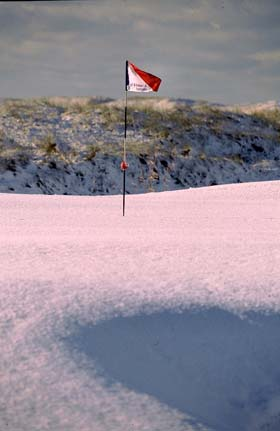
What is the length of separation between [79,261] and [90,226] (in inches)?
183

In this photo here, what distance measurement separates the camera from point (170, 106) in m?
49.6

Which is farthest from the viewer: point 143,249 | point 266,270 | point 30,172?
point 30,172

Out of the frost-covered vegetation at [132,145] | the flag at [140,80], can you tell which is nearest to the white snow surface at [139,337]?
the flag at [140,80]

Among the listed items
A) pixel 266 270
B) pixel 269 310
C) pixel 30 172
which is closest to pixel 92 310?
pixel 269 310

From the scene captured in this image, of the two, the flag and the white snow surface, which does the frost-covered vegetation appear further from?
the white snow surface

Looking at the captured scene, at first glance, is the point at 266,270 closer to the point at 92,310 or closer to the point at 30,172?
the point at 92,310

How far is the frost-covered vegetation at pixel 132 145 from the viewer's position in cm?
3409

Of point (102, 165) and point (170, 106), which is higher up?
point (170, 106)

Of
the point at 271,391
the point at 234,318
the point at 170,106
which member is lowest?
the point at 271,391

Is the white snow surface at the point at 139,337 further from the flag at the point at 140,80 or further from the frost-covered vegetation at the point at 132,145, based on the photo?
the frost-covered vegetation at the point at 132,145

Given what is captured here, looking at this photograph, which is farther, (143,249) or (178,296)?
(143,249)

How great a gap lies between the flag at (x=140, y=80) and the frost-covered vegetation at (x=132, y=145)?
1734cm

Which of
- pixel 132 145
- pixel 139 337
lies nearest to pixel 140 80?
pixel 139 337

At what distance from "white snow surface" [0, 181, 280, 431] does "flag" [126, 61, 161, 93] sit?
6285 mm
